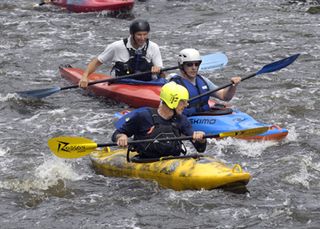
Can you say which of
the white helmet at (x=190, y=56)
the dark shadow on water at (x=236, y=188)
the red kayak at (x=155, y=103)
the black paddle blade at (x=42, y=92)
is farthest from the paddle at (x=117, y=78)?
the dark shadow on water at (x=236, y=188)

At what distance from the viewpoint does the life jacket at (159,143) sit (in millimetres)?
7340

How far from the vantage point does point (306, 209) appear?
22.9ft

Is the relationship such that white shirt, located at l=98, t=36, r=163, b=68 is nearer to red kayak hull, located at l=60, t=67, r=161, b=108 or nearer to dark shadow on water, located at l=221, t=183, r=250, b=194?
red kayak hull, located at l=60, t=67, r=161, b=108

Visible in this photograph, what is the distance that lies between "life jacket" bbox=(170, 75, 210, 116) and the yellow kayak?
61.3 inches

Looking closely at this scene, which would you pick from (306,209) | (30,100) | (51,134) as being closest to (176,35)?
(30,100)

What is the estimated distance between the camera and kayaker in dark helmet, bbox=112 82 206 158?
285 inches

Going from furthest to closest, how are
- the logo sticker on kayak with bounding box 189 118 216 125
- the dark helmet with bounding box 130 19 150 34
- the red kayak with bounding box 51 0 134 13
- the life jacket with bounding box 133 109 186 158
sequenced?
the red kayak with bounding box 51 0 134 13 < the dark helmet with bounding box 130 19 150 34 < the logo sticker on kayak with bounding box 189 118 216 125 < the life jacket with bounding box 133 109 186 158

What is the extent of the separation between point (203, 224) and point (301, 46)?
29.0 ft

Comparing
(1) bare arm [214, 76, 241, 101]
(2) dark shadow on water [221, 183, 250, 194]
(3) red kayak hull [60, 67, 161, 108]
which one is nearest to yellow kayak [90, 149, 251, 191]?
(2) dark shadow on water [221, 183, 250, 194]

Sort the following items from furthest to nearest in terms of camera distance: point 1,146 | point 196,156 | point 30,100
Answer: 1. point 30,100
2. point 1,146
3. point 196,156

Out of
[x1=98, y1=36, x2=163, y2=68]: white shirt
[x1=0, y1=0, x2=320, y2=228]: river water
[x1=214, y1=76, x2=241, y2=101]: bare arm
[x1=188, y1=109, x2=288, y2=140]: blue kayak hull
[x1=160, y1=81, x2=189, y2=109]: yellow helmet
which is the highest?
[x1=160, y1=81, x2=189, y2=109]: yellow helmet

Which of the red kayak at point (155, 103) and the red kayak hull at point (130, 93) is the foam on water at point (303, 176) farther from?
the red kayak hull at point (130, 93)

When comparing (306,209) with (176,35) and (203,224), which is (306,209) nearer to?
(203,224)

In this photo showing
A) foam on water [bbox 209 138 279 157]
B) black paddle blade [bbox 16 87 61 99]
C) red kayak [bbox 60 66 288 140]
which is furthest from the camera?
black paddle blade [bbox 16 87 61 99]
